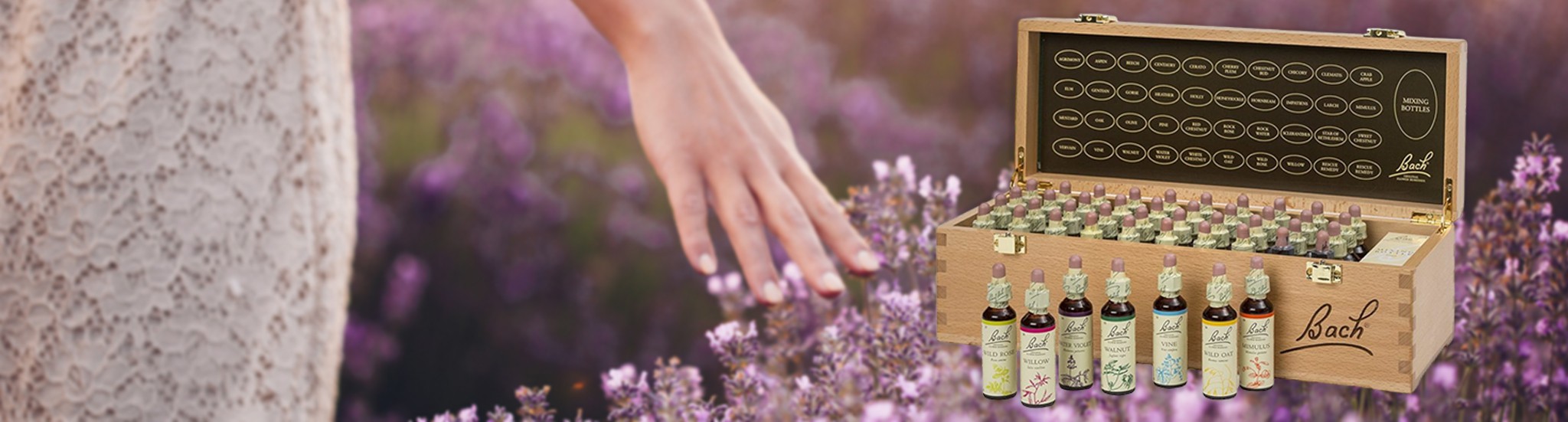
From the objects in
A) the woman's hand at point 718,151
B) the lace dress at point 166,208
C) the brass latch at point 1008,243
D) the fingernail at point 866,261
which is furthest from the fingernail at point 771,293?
the lace dress at point 166,208

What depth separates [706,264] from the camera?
2193mm

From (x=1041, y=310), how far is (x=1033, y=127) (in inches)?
17.5

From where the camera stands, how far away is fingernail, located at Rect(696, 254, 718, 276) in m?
2.19

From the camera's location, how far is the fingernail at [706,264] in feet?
7.17

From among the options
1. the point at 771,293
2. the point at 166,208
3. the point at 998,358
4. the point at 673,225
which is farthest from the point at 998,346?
the point at 166,208

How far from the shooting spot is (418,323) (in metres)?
2.30

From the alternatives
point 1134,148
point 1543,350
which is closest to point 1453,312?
point 1543,350

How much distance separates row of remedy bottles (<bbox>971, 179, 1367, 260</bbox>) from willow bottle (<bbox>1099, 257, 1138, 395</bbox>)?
0.33ft

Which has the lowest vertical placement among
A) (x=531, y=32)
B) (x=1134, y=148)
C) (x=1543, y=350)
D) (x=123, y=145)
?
(x=1543, y=350)

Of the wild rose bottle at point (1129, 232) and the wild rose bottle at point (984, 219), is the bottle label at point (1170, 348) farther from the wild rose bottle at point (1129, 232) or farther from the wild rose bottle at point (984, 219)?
the wild rose bottle at point (984, 219)

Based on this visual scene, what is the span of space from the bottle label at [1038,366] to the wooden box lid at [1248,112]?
16.6 inches

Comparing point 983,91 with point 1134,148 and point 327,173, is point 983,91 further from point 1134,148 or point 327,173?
point 327,173

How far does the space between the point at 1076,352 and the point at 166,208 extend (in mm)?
1093

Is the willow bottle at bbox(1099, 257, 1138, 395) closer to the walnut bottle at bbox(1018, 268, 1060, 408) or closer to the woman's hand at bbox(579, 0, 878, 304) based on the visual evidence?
the walnut bottle at bbox(1018, 268, 1060, 408)
